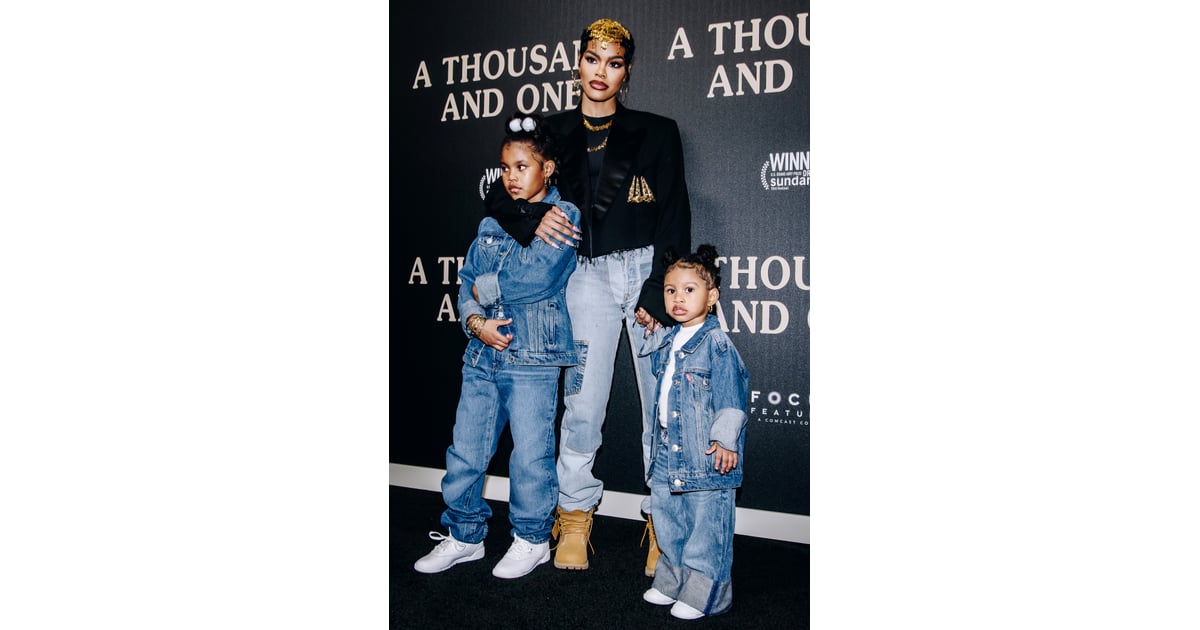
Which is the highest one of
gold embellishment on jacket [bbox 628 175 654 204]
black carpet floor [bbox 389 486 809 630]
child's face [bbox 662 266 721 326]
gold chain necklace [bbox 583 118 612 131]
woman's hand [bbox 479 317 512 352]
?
gold chain necklace [bbox 583 118 612 131]

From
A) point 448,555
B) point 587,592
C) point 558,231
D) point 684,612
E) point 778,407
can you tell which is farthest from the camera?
point 778,407

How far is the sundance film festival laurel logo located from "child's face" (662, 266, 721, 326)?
0.63 meters

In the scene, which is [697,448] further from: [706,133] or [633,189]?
[706,133]

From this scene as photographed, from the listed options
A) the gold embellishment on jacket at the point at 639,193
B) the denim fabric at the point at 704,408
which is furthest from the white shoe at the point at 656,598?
the gold embellishment on jacket at the point at 639,193

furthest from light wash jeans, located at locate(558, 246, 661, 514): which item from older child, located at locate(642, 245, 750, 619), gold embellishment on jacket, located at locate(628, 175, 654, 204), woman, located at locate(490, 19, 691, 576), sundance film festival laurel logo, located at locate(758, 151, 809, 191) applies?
sundance film festival laurel logo, located at locate(758, 151, 809, 191)

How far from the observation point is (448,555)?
252cm

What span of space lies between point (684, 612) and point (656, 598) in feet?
0.38

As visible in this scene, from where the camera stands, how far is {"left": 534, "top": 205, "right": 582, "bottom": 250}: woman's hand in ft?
7.89

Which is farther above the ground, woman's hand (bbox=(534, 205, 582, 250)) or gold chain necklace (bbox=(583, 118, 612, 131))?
gold chain necklace (bbox=(583, 118, 612, 131))

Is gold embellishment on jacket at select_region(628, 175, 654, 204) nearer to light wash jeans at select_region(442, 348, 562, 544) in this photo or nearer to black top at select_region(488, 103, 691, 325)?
black top at select_region(488, 103, 691, 325)

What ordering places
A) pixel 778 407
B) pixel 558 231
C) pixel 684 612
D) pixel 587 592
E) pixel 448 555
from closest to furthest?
pixel 684 612 < pixel 587 592 < pixel 558 231 < pixel 448 555 < pixel 778 407

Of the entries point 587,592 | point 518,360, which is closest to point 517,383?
point 518,360

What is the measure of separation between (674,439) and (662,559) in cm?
35

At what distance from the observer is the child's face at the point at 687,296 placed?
6.97ft
